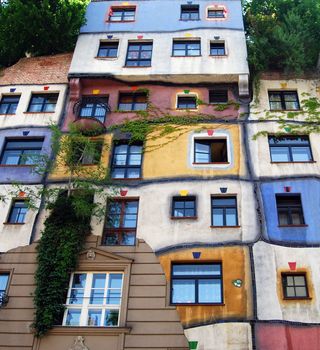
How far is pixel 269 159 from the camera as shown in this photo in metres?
16.4

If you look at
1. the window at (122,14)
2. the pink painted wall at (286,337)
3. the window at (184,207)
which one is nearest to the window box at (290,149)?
the window at (184,207)

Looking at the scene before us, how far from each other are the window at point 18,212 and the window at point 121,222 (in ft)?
9.25

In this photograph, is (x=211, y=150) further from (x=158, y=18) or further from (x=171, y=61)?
(x=158, y=18)

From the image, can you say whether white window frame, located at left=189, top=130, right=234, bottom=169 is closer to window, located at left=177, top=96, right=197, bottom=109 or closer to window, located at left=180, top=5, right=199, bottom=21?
window, located at left=177, top=96, right=197, bottom=109

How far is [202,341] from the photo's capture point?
41.1ft

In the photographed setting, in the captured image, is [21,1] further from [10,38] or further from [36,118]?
[36,118]

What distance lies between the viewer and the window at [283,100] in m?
18.3

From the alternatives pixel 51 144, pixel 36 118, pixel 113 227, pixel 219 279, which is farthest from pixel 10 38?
pixel 219 279

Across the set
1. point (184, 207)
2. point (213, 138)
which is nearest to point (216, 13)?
point (213, 138)

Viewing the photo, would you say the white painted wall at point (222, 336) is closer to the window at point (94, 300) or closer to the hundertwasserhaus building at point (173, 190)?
the hundertwasserhaus building at point (173, 190)

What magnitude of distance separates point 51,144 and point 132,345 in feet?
26.5

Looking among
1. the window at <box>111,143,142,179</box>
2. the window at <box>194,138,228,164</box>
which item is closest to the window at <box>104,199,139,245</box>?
the window at <box>111,143,142,179</box>

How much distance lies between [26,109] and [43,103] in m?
0.74

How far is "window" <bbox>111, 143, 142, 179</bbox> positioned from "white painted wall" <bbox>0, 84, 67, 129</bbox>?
2.83m
